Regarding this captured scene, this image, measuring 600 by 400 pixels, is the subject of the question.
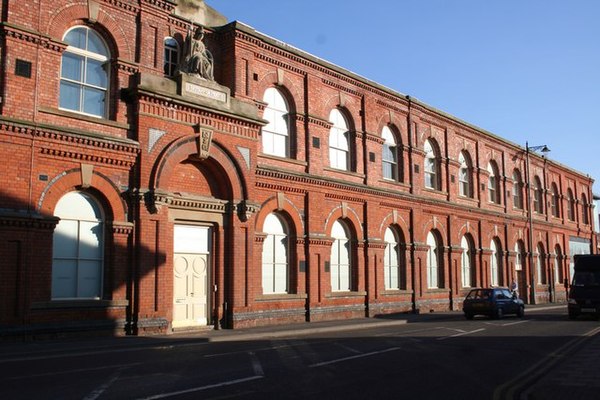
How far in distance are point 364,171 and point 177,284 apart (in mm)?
11091

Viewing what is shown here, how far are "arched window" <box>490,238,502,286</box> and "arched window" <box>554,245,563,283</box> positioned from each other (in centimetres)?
1054

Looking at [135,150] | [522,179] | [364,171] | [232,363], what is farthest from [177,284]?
[522,179]

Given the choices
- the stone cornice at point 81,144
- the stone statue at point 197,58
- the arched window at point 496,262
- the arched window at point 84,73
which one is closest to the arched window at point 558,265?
the arched window at point 496,262

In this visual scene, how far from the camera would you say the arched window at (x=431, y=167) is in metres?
31.7

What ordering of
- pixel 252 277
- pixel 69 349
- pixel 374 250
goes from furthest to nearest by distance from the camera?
pixel 374 250 → pixel 252 277 → pixel 69 349

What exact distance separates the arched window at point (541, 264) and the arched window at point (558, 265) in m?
2.47

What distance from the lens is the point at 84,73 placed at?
16.8 metres

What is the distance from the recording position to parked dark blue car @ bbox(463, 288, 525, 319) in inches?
1001

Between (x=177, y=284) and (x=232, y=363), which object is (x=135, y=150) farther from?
(x=232, y=363)

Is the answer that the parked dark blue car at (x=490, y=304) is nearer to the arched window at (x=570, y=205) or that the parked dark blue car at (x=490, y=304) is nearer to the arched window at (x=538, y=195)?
the arched window at (x=538, y=195)

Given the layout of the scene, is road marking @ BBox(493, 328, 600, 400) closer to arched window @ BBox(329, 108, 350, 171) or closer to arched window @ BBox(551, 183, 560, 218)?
arched window @ BBox(329, 108, 350, 171)

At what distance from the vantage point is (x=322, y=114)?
80.1ft

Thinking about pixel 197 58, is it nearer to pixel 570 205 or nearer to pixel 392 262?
pixel 392 262

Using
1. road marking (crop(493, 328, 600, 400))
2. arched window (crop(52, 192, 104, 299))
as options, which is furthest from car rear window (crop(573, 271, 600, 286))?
arched window (crop(52, 192, 104, 299))
